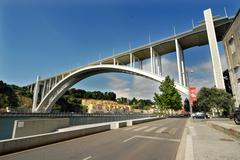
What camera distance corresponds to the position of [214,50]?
1704 inches

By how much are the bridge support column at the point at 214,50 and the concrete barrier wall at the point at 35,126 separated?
37.1 metres

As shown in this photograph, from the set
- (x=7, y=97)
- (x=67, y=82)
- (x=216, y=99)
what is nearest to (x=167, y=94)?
(x=216, y=99)

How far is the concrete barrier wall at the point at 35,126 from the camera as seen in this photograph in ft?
38.3

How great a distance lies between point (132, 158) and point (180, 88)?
43473mm

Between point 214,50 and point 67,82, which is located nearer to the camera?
point 214,50

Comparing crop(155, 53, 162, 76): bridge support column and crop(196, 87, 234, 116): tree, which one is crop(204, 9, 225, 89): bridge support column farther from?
crop(155, 53, 162, 76): bridge support column

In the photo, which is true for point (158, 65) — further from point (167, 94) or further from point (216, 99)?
point (216, 99)

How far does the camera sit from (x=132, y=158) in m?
6.64

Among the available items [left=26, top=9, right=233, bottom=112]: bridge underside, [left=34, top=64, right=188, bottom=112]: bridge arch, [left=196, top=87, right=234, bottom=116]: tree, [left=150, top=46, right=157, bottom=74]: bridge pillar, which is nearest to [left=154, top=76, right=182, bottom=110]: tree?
[left=26, top=9, right=233, bottom=112]: bridge underside

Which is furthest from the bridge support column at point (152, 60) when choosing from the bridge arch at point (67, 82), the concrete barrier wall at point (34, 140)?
the concrete barrier wall at point (34, 140)

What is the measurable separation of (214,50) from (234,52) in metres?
4.97

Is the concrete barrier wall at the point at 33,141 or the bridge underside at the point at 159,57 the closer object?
the concrete barrier wall at the point at 33,141

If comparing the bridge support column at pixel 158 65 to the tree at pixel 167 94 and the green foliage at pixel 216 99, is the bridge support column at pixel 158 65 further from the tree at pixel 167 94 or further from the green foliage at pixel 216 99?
the green foliage at pixel 216 99

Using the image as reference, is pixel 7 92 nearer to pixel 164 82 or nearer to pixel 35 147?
pixel 164 82
